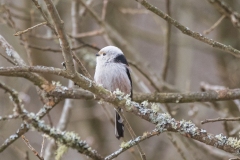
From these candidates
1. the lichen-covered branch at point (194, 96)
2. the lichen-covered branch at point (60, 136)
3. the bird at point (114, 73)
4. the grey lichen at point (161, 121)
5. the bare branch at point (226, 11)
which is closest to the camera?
the lichen-covered branch at point (60, 136)

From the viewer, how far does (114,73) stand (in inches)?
131

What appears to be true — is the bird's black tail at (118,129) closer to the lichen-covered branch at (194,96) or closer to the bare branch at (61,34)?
the lichen-covered branch at (194,96)

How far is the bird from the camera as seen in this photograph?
330cm

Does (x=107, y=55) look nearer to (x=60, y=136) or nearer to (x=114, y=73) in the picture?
(x=114, y=73)

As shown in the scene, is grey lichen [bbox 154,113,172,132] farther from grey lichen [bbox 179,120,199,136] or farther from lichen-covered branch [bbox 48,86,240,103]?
lichen-covered branch [bbox 48,86,240,103]

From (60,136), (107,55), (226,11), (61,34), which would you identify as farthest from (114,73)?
(60,136)

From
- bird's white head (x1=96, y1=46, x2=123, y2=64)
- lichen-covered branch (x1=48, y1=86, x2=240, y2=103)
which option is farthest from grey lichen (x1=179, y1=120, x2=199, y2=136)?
bird's white head (x1=96, y1=46, x2=123, y2=64)

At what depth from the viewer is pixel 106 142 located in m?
5.71

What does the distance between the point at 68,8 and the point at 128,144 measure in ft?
14.8

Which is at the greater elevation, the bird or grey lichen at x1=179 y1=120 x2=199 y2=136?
the bird

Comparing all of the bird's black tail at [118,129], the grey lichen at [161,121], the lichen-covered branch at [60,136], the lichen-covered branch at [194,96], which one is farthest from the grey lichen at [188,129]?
the bird's black tail at [118,129]

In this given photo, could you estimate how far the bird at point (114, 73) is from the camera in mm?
3297

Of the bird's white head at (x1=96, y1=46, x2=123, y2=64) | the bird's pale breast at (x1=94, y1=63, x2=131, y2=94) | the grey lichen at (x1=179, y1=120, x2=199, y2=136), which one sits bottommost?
the grey lichen at (x1=179, y1=120, x2=199, y2=136)

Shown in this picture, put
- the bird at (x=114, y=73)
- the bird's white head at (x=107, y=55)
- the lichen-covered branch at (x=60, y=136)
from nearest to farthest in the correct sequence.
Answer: the lichen-covered branch at (x=60, y=136), the bird at (x=114, y=73), the bird's white head at (x=107, y=55)
